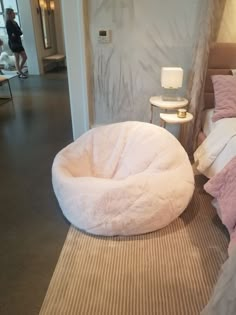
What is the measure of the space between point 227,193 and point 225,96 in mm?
1093

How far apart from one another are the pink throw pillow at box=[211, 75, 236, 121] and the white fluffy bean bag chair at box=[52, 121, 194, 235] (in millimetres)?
645

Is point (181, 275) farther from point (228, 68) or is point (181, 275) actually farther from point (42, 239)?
point (228, 68)

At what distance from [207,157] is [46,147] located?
188 cm

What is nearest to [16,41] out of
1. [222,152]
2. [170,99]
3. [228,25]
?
[170,99]

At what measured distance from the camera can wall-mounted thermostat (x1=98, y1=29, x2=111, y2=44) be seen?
2572 millimetres

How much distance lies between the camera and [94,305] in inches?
51.8

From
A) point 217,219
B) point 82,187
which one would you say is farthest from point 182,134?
point 82,187

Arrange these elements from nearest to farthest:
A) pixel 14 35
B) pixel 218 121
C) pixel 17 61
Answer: pixel 218 121
pixel 14 35
pixel 17 61

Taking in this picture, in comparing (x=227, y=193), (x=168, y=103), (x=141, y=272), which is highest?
(x=168, y=103)

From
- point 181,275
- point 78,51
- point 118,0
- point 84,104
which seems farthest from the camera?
point 84,104

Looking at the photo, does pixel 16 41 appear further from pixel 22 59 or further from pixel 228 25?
pixel 228 25

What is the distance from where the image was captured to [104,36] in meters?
2.59

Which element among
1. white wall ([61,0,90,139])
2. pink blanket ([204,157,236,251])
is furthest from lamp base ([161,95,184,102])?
pink blanket ([204,157,236,251])

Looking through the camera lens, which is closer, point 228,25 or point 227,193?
point 227,193
